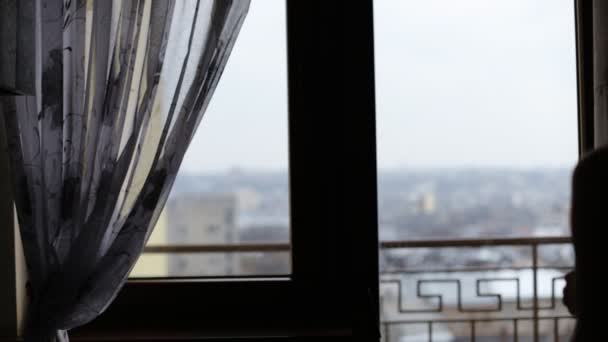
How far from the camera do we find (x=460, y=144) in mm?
2260

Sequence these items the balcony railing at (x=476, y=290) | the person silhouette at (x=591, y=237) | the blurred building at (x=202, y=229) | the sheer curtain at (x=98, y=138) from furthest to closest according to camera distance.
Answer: the balcony railing at (x=476, y=290), the blurred building at (x=202, y=229), the sheer curtain at (x=98, y=138), the person silhouette at (x=591, y=237)

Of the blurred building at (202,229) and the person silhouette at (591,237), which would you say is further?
the blurred building at (202,229)

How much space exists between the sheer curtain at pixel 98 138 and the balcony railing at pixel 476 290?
4.70 feet

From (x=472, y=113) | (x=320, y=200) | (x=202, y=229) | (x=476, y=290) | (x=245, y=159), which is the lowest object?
(x=476, y=290)

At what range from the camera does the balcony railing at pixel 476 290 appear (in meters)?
2.93

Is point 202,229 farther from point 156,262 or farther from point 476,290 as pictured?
point 476,290

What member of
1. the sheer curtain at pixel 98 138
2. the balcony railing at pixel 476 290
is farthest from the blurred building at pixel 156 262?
the balcony railing at pixel 476 290

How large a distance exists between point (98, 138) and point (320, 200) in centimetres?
71

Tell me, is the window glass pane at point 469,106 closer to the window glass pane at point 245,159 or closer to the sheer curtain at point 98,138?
the window glass pane at point 245,159

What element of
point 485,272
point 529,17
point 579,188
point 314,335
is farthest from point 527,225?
point 579,188

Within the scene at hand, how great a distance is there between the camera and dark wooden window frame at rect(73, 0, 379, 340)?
1931 mm

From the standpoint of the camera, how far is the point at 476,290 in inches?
110

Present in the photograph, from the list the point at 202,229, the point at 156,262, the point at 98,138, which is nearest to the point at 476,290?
the point at 202,229

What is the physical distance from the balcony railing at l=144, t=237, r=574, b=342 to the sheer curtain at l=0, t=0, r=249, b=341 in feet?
4.70
